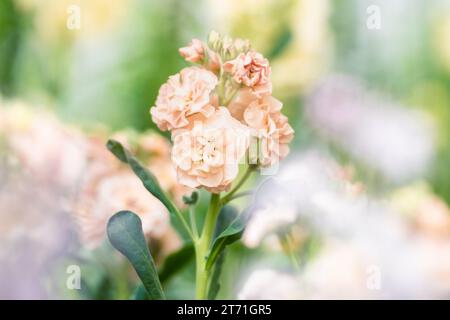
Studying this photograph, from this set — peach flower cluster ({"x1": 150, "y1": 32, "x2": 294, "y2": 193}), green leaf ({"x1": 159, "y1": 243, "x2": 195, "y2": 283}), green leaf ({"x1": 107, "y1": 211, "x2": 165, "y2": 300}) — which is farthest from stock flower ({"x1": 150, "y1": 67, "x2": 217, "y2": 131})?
green leaf ({"x1": 159, "y1": 243, "x2": 195, "y2": 283})

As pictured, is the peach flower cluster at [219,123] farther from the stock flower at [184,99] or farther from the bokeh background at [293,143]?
the bokeh background at [293,143]

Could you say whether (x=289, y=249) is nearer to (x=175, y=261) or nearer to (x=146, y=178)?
(x=175, y=261)

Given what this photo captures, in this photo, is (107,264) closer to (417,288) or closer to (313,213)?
(313,213)

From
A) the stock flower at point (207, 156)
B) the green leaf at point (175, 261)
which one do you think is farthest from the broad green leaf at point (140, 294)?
the stock flower at point (207, 156)

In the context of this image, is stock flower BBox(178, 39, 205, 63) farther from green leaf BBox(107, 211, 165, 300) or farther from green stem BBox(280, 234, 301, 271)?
green stem BBox(280, 234, 301, 271)

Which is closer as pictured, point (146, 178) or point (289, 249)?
point (146, 178)

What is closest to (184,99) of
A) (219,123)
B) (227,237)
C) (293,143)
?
(219,123)
